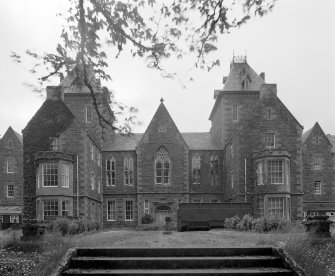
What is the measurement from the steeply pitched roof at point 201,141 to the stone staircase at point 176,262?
36258 mm

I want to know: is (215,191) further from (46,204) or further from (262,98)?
(46,204)

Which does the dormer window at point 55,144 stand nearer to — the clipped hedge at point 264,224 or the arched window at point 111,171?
the arched window at point 111,171

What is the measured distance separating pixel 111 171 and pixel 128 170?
1713 mm

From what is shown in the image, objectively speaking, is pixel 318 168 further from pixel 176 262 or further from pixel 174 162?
pixel 176 262

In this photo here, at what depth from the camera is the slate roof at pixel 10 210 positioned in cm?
5800

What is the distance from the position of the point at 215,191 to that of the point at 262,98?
11852 mm

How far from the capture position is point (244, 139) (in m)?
38.6

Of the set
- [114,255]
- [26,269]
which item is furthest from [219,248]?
[26,269]

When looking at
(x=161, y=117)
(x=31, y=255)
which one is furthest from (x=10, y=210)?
(x=31, y=255)

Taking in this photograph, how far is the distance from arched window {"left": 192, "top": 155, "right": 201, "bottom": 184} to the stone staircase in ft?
116

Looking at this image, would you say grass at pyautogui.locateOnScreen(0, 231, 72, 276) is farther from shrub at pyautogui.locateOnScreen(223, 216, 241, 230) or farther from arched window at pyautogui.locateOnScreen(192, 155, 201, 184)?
arched window at pyautogui.locateOnScreen(192, 155, 201, 184)

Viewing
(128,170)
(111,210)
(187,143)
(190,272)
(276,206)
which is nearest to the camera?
(190,272)

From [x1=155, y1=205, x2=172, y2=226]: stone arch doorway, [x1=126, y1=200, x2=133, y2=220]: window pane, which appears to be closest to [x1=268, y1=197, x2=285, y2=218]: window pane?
[x1=155, y1=205, x2=172, y2=226]: stone arch doorway

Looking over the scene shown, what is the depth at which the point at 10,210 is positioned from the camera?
193 ft
